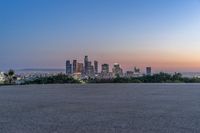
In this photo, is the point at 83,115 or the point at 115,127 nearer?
the point at 115,127

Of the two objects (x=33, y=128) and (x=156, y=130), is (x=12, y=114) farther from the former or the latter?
(x=156, y=130)

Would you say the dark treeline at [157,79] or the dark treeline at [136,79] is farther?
the dark treeline at [136,79]

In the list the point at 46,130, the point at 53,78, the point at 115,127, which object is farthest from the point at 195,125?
the point at 53,78

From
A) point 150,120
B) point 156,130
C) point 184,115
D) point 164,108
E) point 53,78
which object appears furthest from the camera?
point 53,78

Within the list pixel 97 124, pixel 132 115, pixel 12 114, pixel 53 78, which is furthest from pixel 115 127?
pixel 53 78

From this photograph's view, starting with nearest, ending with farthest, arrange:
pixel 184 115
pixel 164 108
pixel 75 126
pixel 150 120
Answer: pixel 75 126
pixel 150 120
pixel 184 115
pixel 164 108

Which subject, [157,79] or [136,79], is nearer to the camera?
[136,79]

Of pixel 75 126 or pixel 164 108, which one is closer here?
pixel 75 126

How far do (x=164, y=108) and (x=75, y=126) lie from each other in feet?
14.1

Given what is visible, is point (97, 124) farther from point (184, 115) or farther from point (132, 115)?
point (184, 115)

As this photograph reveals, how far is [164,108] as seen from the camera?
12.1 metres

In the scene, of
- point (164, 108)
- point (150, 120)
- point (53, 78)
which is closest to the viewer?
point (150, 120)

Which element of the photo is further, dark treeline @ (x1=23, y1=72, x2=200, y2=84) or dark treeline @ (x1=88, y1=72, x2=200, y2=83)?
dark treeline @ (x1=23, y1=72, x2=200, y2=84)

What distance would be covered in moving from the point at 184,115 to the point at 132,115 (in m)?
1.25
